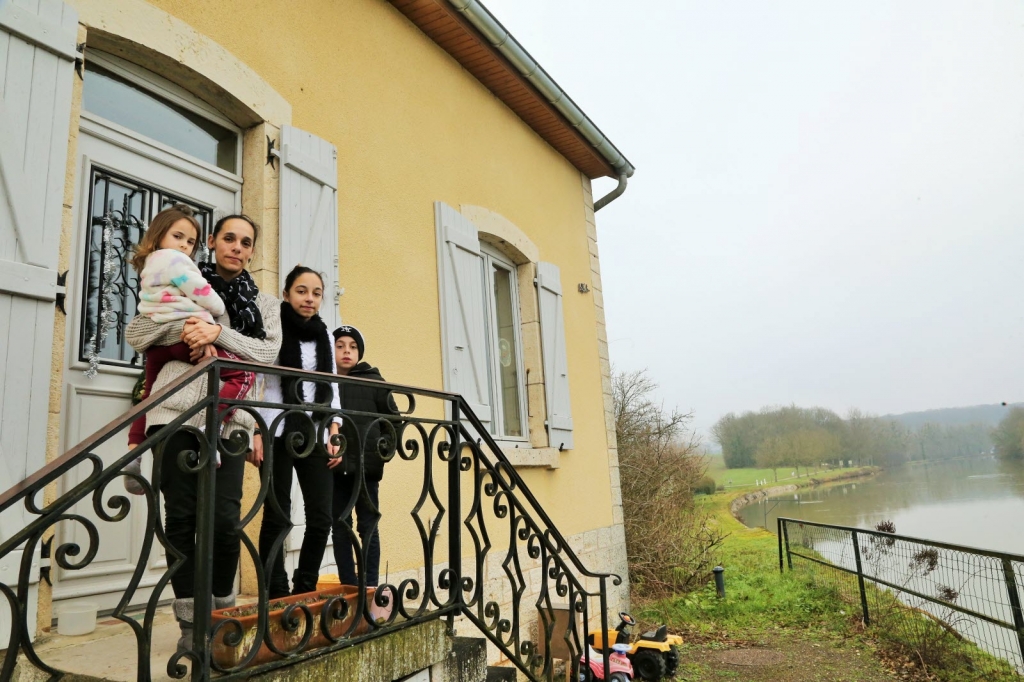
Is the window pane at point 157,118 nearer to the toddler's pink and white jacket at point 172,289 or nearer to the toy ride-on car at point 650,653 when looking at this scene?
the toddler's pink and white jacket at point 172,289

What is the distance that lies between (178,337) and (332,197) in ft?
6.55

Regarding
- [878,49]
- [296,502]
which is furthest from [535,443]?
[878,49]

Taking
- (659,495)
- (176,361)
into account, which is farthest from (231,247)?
(659,495)

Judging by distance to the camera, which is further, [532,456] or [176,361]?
[532,456]

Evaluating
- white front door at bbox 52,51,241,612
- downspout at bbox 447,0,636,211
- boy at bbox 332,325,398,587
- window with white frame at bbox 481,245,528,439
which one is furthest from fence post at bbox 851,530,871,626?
white front door at bbox 52,51,241,612

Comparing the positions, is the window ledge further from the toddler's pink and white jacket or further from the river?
the river

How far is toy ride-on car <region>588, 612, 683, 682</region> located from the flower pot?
9.84 feet

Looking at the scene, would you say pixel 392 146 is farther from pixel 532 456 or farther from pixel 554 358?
pixel 532 456

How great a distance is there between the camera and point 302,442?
2.04m

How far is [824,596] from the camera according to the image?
7.43 meters

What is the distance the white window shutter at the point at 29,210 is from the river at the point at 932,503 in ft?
29.4

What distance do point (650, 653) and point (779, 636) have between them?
221 centimetres

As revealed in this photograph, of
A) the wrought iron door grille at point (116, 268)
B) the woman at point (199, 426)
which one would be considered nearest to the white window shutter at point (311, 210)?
the wrought iron door grille at point (116, 268)

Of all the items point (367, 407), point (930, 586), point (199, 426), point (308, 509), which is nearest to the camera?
point (199, 426)
